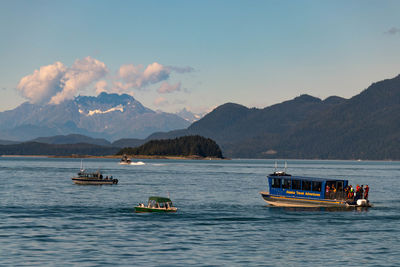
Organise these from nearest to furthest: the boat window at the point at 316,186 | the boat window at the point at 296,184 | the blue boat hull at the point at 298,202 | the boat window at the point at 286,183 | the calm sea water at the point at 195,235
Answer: the calm sea water at the point at 195,235 → the blue boat hull at the point at 298,202 → the boat window at the point at 316,186 → the boat window at the point at 296,184 → the boat window at the point at 286,183

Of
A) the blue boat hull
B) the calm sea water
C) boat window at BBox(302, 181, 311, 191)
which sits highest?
boat window at BBox(302, 181, 311, 191)

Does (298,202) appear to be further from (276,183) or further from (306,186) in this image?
(276,183)

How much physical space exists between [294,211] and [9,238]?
137 ft

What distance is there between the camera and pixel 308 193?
87.8m

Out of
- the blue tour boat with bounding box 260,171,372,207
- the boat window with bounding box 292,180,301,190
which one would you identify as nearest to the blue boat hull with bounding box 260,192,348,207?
the blue tour boat with bounding box 260,171,372,207

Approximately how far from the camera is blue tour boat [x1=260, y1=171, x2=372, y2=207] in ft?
282

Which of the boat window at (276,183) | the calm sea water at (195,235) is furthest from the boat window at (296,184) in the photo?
the calm sea water at (195,235)

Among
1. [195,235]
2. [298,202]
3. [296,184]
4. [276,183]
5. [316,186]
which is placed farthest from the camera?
[276,183]

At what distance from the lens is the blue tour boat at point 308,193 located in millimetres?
86000

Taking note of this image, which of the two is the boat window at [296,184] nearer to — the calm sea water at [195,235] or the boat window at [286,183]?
the boat window at [286,183]

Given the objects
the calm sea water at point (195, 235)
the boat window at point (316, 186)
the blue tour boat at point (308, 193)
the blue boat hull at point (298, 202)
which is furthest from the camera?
the boat window at point (316, 186)

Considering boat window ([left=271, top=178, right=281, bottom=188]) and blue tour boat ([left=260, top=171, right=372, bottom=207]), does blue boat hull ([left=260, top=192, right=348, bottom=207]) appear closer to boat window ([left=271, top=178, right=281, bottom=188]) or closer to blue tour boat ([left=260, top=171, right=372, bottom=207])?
blue tour boat ([left=260, top=171, right=372, bottom=207])

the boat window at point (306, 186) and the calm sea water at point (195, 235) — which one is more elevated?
the boat window at point (306, 186)

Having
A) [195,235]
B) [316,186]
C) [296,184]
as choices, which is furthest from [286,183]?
[195,235]
